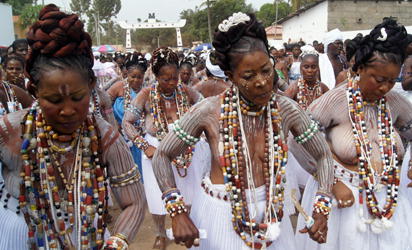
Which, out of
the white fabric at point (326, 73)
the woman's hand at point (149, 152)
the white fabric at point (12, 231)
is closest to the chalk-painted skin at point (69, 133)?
the white fabric at point (12, 231)

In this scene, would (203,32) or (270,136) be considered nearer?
(270,136)

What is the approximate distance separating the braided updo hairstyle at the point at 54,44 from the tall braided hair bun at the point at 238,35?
0.84m

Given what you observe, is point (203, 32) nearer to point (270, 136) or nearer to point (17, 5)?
point (17, 5)

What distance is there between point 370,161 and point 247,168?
3.74 feet

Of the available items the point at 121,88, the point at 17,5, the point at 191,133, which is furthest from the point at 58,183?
the point at 17,5

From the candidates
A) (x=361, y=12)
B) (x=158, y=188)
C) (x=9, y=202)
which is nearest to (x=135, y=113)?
(x=158, y=188)

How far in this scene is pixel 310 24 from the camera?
104ft

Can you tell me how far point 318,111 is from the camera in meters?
3.11

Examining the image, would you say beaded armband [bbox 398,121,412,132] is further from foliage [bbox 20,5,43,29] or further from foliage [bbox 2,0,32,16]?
foliage [bbox 2,0,32,16]

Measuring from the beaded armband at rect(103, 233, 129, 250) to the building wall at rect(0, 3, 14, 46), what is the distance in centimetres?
3234

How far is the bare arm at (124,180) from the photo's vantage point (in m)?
2.16

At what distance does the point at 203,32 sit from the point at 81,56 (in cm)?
5022

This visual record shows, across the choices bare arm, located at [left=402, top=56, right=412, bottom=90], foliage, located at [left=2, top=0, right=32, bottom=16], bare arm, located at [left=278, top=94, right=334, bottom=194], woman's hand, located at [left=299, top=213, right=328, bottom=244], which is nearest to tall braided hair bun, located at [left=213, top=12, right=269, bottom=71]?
bare arm, located at [left=278, top=94, right=334, bottom=194]

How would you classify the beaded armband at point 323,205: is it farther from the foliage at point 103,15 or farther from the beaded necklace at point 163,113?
the foliage at point 103,15
